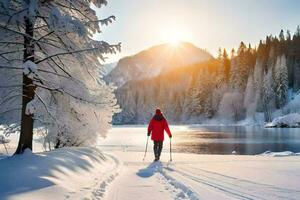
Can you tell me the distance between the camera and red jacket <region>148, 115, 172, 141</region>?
14.9 m

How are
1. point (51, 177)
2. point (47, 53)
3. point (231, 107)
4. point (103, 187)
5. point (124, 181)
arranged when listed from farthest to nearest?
point (231, 107) < point (47, 53) < point (124, 181) < point (103, 187) < point (51, 177)

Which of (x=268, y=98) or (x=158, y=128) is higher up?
(x=268, y=98)

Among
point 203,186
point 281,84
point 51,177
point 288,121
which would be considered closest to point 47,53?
point 51,177

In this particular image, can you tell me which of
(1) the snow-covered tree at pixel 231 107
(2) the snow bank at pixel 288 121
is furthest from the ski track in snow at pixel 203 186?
(1) the snow-covered tree at pixel 231 107

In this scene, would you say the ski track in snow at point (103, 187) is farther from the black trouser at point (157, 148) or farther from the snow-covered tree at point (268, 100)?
the snow-covered tree at point (268, 100)

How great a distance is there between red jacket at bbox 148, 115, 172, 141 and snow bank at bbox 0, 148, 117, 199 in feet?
16.5

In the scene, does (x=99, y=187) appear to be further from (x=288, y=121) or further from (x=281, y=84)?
(x=281, y=84)

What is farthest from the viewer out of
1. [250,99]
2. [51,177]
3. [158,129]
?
[250,99]

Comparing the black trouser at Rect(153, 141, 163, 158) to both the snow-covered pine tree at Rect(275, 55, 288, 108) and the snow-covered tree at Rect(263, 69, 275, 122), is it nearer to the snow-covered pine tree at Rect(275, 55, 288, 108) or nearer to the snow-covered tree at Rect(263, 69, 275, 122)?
the snow-covered tree at Rect(263, 69, 275, 122)

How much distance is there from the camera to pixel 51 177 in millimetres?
7102

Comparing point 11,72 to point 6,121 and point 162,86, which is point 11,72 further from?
point 162,86

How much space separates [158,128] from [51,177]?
8186 millimetres

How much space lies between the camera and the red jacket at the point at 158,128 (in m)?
14.9

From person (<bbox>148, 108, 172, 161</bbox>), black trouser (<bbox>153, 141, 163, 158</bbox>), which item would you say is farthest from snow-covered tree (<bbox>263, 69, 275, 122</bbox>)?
black trouser (<bbox>153, 141, 163, 158</bbox>)
